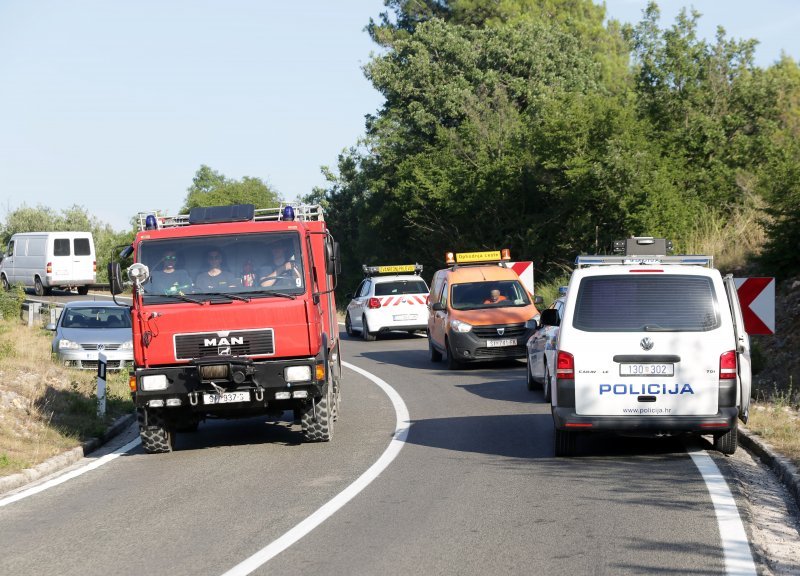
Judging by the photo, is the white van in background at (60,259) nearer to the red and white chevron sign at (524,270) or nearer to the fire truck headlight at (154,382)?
the red and white chevron sign at (524,270)

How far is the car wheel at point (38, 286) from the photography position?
170 ft

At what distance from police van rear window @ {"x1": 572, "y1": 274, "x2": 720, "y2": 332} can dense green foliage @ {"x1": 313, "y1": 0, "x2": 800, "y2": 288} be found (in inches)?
448

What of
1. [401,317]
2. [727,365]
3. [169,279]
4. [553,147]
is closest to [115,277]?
[169,279]

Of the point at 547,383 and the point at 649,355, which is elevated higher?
the point at 649,355

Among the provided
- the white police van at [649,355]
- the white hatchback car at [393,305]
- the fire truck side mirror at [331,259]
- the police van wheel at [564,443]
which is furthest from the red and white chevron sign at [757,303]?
the white hatchback car at [393,305]

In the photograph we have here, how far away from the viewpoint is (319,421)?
42.4ft

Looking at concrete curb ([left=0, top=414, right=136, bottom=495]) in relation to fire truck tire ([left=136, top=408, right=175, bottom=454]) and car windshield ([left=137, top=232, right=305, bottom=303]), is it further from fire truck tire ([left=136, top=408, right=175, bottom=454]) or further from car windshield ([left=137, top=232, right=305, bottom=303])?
car windshield ([left=137, top=232, right=305, bottom=303])

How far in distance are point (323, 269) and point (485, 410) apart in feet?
11.2

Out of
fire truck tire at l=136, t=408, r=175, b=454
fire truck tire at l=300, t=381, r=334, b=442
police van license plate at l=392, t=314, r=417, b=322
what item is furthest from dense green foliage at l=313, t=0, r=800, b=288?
fire truck tire at l=136, t=408, r=175, b=454

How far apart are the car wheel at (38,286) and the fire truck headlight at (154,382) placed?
4147 cm

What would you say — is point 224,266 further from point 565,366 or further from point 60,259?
point 60,259

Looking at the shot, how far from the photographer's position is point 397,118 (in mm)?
55438

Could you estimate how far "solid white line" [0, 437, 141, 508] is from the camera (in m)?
10.6

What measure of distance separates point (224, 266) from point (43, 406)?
4.80 m
